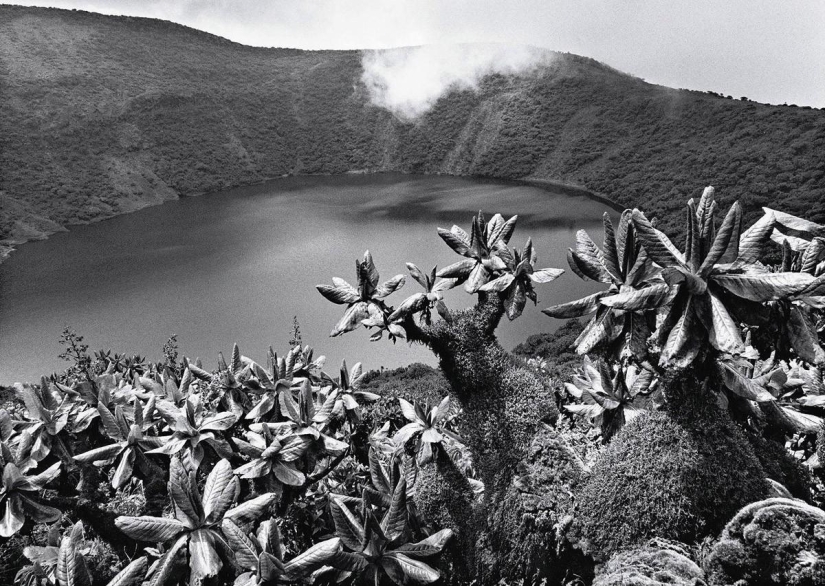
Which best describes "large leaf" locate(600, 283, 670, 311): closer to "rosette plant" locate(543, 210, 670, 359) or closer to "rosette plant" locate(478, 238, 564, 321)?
"rosette plant" locate(543, 210, 670, 359)

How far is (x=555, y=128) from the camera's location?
2351 inches

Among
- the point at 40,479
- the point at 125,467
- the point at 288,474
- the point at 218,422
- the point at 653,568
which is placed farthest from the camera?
the point at 218,422

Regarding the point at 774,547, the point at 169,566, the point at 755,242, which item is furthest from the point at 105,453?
the point at 755,242

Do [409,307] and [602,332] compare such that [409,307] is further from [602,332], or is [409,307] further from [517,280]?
[602,332]

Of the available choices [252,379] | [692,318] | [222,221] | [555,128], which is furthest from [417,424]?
[555,128]

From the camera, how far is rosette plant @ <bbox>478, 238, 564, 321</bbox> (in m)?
4.00

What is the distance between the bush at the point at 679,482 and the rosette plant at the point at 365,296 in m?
2.01

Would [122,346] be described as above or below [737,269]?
below

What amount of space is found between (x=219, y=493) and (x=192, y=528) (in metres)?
0.27

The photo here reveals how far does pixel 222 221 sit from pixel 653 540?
46513 mm

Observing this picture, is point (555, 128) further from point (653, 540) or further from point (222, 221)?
point (653, 540)

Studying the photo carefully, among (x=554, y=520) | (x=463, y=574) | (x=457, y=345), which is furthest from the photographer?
(x=457, y=345)

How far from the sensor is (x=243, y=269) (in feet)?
99.1

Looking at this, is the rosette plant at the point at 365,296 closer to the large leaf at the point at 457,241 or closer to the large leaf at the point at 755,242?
the large leaf at the point at 457,241
